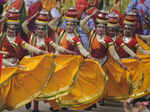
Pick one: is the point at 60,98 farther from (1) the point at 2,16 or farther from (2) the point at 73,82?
(1) the point at 2,16

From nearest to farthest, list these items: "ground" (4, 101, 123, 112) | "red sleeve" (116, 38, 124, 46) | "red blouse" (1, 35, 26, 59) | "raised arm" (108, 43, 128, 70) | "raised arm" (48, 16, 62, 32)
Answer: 1. "red blouse" (1, 35, 26, 59)
2. "raised arm" (108, 43, 128, 70)
3. "red sleeve" (116, 38, 124, 46)
4. "raised arm" (48, 16, 62, 32)
5. "ground" (4, 101, 123, 112)

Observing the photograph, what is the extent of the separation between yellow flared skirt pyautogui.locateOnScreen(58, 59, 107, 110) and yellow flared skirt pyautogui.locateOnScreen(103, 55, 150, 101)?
425 mm

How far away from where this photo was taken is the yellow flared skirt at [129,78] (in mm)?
11281

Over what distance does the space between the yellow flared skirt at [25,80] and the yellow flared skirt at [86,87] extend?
56 cm

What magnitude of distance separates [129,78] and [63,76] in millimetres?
1275

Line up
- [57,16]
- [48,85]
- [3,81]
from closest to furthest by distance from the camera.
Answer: [3,81] → [48,85] → [57,16]

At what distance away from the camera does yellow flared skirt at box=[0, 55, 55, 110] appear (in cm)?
1036

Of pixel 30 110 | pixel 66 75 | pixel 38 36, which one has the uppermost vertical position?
pixel 38 36

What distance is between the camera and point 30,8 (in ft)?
40.7

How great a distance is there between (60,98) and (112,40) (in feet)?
4.92

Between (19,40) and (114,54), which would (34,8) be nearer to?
(19,40)

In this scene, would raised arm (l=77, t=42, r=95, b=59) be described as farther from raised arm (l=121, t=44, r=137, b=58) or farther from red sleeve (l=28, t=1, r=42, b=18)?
red sleeve (l=28, t=1, r=42, b=18)

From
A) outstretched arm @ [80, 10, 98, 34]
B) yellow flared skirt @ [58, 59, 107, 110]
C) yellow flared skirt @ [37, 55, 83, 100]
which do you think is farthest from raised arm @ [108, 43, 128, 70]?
outstretched arm @ [80, 10, 98, 34]

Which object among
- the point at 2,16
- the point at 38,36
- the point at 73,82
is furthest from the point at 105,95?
the point at 2,16
